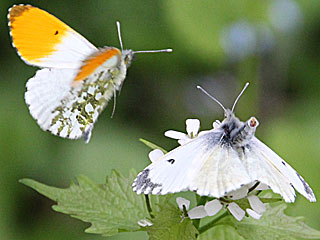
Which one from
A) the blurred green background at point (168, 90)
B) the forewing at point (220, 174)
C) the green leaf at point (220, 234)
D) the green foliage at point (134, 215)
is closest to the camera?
the forewing at point (220, 174)

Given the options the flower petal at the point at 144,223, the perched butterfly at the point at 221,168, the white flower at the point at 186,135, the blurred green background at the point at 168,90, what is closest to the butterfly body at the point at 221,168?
the perched butterfly at the point at 221,168

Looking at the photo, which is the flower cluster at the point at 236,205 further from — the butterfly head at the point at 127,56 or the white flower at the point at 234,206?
the butterfly head at the point at 127,56

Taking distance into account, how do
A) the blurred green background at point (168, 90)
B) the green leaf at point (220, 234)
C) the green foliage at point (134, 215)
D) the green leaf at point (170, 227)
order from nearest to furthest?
the green leaf at point (170, 227)
the green foliage at point (134, 215)
the green leaf at point (220, 234)
the blurred green background at point (168, 90)

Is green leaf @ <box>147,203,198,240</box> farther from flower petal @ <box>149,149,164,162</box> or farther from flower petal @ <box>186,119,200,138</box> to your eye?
flower petal @ <box>186,119,200,138</box>

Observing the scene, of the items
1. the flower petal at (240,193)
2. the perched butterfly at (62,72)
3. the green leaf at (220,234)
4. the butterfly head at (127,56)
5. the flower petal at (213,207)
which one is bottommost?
the green leaf at (220,234)

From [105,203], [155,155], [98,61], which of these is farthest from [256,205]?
[98,61]

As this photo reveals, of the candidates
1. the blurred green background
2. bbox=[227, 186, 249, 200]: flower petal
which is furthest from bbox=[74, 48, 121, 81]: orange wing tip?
the blurred green background

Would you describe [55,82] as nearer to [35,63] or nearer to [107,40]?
[35,63]

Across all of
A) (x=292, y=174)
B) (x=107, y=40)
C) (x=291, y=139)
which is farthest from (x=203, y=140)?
(x=107, y=40)
